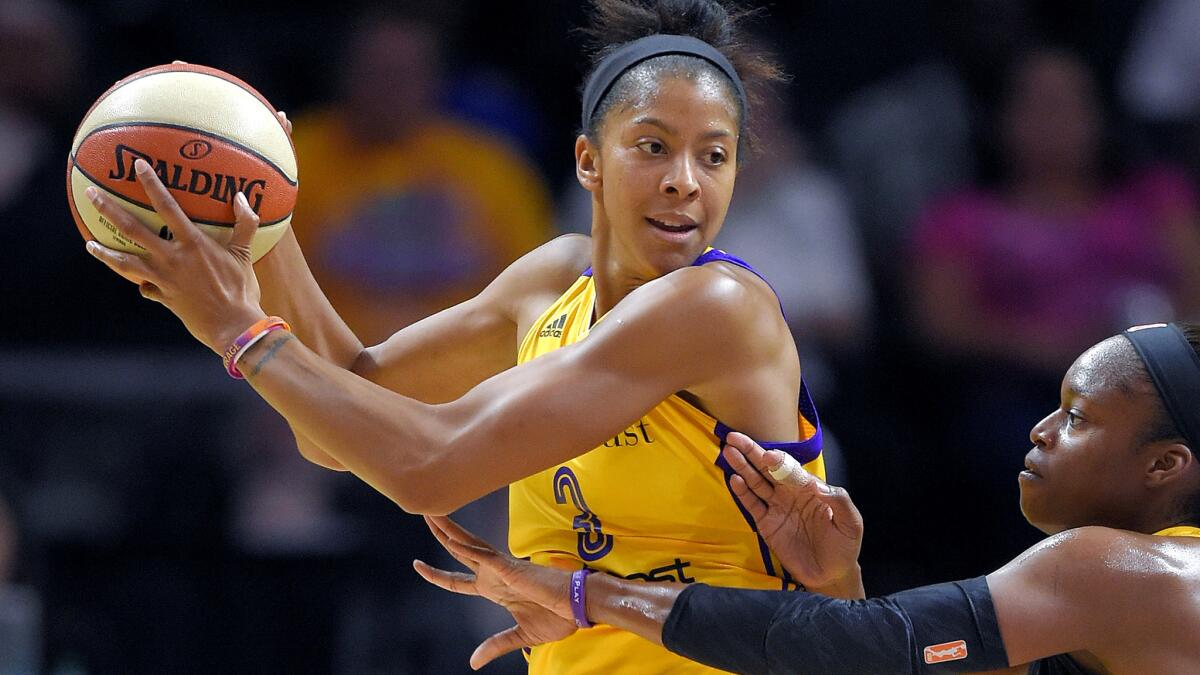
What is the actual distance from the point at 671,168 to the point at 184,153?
3.24 ft

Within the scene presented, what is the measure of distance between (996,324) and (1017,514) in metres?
0.84

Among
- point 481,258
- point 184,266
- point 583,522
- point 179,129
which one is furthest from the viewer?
point 481,258

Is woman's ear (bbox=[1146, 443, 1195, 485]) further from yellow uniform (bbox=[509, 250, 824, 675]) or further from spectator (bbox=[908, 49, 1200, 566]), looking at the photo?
spectator (bbox=[908, 49, 1200, 566])

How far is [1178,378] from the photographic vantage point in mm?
2916

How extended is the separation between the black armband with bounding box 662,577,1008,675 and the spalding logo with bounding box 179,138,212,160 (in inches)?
51.5

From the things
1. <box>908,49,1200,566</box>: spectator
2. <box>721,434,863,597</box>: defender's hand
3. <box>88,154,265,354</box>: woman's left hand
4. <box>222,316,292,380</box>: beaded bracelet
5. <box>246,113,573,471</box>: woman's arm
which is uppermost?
<box>908,49,1200,566</box>: spectator

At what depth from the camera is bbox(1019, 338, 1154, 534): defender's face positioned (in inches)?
117

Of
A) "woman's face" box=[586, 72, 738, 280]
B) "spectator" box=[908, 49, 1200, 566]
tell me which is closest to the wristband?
"woman's face" box=[586, 72, 738, 280]

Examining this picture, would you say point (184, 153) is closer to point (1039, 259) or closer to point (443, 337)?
point (443, 337)

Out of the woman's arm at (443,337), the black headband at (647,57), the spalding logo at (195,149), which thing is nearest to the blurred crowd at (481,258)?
the woman's arm at (443,337)

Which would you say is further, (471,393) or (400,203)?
(400,203)

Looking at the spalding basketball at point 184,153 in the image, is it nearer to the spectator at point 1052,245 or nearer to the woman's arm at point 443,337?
the woman's arm at point 443,337

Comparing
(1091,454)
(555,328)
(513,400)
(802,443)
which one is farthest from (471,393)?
(1091,454)

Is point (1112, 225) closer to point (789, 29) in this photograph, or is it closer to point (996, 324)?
point (996, 324)
